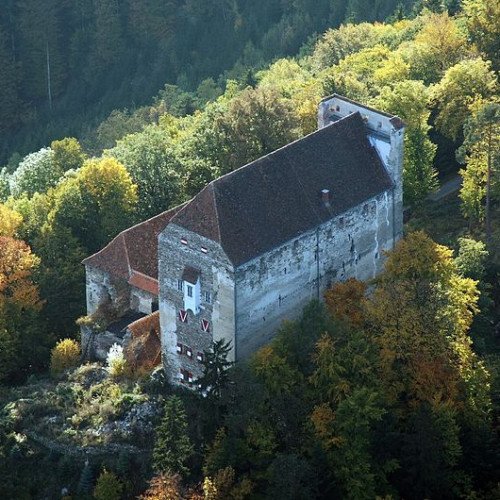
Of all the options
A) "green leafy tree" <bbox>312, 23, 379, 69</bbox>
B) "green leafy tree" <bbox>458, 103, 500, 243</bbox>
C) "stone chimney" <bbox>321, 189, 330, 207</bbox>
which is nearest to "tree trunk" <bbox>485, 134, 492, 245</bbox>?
"green leafy tree" <bbox>458, 103, 500, 243</bbox>

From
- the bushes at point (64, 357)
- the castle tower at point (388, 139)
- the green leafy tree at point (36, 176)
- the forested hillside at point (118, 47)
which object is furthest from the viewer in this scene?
the forested hillside at point (118, 47)

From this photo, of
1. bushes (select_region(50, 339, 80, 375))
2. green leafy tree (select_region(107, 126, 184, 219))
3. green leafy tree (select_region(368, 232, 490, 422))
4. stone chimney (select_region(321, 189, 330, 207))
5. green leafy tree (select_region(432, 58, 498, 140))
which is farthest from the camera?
green leafy tree (select_region(432, 58, 498, 140))

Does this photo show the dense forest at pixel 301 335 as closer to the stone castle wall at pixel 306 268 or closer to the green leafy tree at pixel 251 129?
the green leafy tree at pixel 251 129

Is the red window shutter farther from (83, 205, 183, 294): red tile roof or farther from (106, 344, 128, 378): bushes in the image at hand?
(83, 205, 183, 294): red tile roof

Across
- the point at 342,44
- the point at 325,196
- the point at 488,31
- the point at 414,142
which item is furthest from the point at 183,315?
the point at 342,44

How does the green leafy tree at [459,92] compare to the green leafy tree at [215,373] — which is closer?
the green leafy tree at [215,373]

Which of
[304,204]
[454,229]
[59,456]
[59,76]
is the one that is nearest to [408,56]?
[454,229]

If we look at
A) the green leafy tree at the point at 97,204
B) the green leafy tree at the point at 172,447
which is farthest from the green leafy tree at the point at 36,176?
the green leafy tree at the point at 172,447
